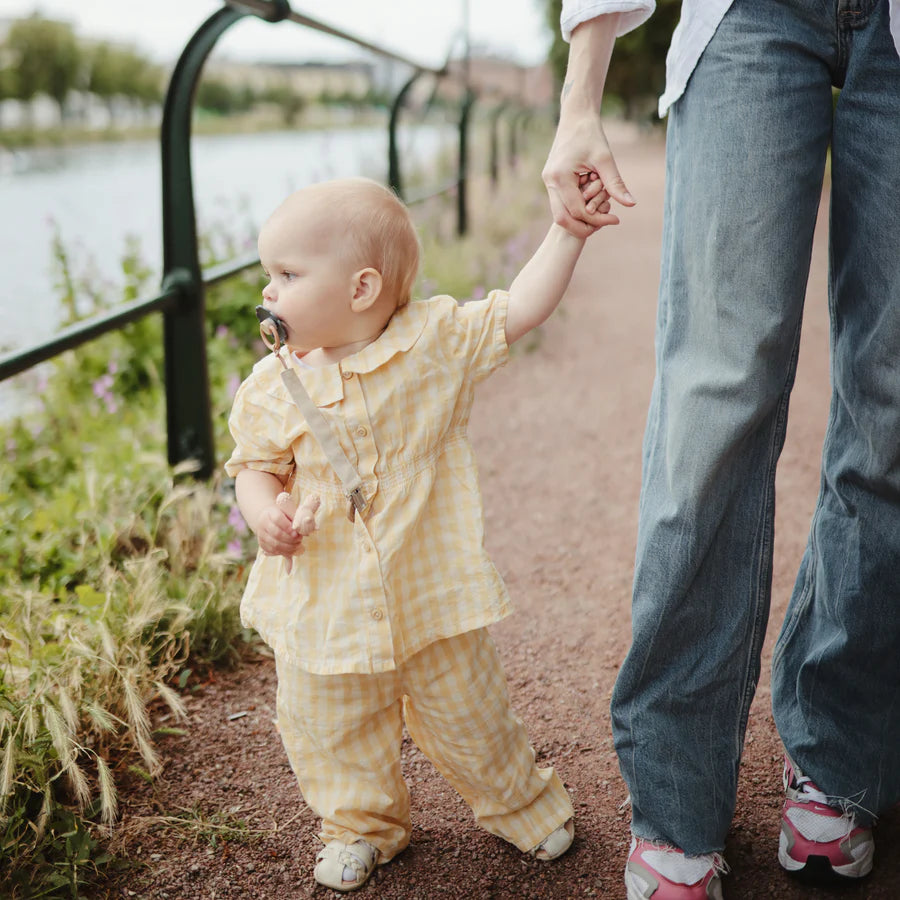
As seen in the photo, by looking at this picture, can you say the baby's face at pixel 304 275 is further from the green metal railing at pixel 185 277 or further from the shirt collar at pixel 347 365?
the green metal railing at pixel 185 277

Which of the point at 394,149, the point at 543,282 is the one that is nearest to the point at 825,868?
the point at 543,282

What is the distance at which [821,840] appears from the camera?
162 cm

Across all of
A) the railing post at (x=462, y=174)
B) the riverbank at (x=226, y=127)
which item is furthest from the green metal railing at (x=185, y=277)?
the railing post at (x=462, y=174)

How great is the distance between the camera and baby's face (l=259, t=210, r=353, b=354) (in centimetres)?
144

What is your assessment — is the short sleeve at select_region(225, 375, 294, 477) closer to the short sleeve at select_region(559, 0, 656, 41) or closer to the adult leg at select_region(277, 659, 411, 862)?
the adult leg at select_region(277, 659, 411, 862)

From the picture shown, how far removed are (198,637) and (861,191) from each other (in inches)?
66.7

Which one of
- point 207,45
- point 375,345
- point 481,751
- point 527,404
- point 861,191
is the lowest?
point 527,404

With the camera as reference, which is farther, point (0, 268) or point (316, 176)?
point (316, 176)

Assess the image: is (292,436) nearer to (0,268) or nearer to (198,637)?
(198,637)

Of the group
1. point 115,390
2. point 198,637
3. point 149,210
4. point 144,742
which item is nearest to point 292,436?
point 144,742

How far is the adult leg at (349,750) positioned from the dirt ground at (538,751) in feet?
0.33

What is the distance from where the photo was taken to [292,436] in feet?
4.92

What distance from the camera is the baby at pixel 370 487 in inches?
57.4

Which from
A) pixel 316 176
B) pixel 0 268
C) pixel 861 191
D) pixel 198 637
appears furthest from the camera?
pixel 316 176
